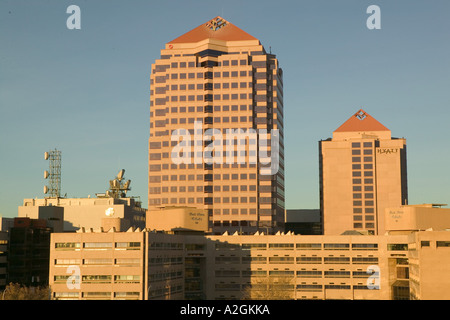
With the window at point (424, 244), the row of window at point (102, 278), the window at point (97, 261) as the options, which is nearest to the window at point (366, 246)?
the window at point (424, 244)

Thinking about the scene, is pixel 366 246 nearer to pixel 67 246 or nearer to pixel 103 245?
pixel 103 245

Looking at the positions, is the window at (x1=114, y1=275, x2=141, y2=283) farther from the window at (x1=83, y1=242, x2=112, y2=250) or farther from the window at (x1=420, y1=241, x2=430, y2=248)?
the window at (x1=420, y1=241, x2=430, y2=248)

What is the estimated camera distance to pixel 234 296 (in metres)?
199

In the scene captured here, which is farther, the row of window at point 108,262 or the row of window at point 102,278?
the row of window at point 108,262

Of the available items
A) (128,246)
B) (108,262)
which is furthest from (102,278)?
(128,246)

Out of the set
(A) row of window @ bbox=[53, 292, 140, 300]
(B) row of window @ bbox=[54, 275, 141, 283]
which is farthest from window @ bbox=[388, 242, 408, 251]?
(A) row of window @ bbox=[53, 292, 140, 300]

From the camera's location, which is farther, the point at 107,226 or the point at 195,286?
the point at 195,286

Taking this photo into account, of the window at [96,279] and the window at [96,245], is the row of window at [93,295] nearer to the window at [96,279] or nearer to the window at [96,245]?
the window at [96,279]

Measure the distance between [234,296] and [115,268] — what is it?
195 ft

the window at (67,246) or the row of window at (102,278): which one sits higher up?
the window at (67,246)

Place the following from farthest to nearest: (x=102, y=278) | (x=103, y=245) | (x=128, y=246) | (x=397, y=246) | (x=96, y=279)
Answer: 1. (x=397, y=246)
2. (x=103, y=245)
3. (x=128, y=246)
4. (x=102, y=278)
5. (x=96, y=279)

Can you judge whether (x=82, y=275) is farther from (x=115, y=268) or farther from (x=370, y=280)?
(x=370, y=280)
